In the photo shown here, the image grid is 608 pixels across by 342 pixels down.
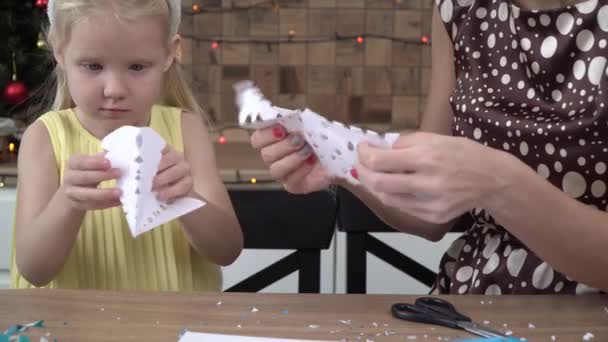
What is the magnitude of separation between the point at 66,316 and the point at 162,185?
0.61ft

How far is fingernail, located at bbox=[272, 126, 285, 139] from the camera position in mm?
892

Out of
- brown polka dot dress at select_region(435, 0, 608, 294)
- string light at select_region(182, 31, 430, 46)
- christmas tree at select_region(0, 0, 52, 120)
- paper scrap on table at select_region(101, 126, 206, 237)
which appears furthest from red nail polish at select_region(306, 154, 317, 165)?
string light at select_region(182, 31, 430, 46)

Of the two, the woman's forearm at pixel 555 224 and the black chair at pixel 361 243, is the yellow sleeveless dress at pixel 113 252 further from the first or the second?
the woman's forearm at pixel 555 224

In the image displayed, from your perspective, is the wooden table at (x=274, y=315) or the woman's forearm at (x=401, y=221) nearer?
the wooden table at (x=274, y=315)

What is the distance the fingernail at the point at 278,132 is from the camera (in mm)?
892

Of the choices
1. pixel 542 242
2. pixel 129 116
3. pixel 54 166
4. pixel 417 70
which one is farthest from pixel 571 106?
pixel 417 70

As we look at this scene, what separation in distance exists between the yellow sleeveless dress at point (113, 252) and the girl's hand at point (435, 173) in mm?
522

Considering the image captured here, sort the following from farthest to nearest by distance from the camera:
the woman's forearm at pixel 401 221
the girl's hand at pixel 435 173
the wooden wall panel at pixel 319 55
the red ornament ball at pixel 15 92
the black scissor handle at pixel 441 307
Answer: the wooden wall panel at pixel 319 55 → the red ornament ball at pixel 15 92 → the woman's forearm at pixel 401 221 → the black scissor handle at pixel 441 307 → the girl's hand at pixel 435 173

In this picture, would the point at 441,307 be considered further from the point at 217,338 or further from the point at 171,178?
the point at 171,178

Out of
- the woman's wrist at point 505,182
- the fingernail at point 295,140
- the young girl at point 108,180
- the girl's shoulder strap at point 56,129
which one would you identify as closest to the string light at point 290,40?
the young girl at point 108,180

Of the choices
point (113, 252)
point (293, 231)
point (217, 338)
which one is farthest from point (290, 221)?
point (217, 338)

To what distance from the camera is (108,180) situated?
1.04 meters

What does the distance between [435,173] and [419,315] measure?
184 millimetres

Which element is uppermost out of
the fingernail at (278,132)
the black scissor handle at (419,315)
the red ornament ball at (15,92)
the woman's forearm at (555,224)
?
the fingernail at (278,132)
